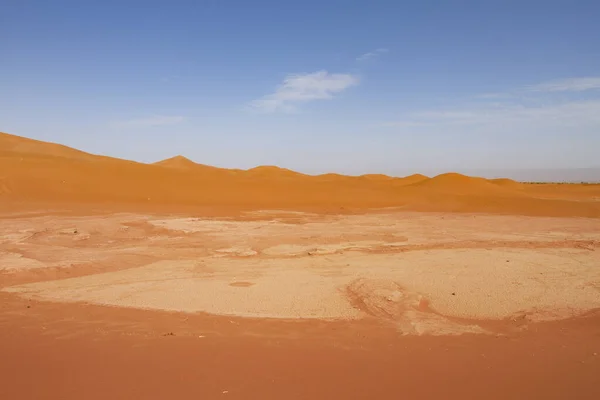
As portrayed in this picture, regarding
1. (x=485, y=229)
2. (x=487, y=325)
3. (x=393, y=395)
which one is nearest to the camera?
(x=393, y=395)

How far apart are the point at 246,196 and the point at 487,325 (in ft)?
71.2

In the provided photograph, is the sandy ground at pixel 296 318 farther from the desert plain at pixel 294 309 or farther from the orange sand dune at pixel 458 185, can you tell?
the orange sand dune at pixel 458 185

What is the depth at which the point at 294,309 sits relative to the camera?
7.23 metres

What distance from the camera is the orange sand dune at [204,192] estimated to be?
2202cm

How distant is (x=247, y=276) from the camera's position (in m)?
9.23

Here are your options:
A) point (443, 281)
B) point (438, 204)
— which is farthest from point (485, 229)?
point (438, 204)

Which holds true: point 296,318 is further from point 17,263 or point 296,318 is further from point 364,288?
point 17,263

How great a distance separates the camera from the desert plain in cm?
484

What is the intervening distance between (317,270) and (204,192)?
741 inches

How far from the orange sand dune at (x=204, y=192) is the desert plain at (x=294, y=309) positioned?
15.1 ft

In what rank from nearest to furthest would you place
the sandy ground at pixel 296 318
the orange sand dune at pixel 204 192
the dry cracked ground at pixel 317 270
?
the sandy ground at pixel 296 318 < the dry cracked ground at pixel 317 270 < the orange sand dune at pixel 204 192

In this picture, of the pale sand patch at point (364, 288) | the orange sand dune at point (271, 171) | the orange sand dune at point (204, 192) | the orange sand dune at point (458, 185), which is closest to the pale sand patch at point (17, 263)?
the pale sand patch at point (364, 288)

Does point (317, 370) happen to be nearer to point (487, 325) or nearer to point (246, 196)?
point (487, 325)

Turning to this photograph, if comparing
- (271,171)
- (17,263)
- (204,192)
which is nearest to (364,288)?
(17,263)
